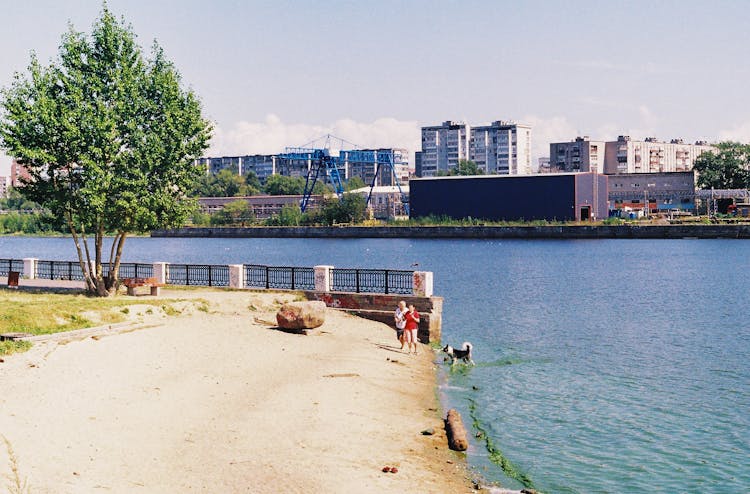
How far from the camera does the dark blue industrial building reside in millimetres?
142125

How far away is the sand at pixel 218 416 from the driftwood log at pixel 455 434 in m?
0.24

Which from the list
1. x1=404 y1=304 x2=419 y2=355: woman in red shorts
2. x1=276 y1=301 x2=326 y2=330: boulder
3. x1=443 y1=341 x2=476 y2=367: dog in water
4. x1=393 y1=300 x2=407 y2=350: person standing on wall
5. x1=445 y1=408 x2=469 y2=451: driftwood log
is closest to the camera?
x1=445 y1=408 x2=469 y2=451: driftwood log

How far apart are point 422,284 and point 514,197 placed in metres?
117

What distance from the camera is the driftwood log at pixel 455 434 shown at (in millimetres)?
17578

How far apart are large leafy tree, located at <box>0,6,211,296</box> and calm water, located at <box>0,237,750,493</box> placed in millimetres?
14230

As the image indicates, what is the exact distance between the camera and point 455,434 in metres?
17.9

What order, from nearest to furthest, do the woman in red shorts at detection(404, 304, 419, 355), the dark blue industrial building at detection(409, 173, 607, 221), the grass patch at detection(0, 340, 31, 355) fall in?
the grass patch at detection(0, 340, 31, 355) < the woman in red shorts at detection(404, 304, 419, 355) < the dark blue industrial building at detection(409, 173, 607, 221)

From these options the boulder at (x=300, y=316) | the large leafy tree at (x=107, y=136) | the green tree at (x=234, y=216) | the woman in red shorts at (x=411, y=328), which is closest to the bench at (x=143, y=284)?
the large leafy tree at (x=107, y=136)

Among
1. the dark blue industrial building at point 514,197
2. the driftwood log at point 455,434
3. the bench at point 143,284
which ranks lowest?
the driftwood log at point 455,434

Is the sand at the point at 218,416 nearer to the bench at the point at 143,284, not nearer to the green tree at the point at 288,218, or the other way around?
the bench at the point at 143,284

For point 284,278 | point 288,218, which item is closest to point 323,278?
point 284,278

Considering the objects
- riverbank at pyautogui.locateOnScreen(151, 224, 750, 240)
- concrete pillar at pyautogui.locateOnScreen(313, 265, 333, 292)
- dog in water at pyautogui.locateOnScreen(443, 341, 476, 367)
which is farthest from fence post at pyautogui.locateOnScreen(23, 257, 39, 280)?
riverbank at pyautogui.locateOnScreen(151, 224, 750, 240)

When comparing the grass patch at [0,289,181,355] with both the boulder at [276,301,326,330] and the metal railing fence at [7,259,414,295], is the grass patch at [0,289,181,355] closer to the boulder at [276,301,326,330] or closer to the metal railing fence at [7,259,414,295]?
the boulder at [276,301,326,330]

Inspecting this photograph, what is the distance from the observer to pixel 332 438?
16484mm
